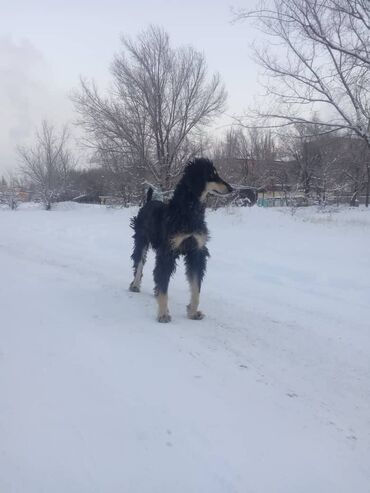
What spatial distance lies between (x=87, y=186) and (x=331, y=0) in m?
32.4

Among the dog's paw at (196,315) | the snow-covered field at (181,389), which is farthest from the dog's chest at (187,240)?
the snow-covered field at (181,389)

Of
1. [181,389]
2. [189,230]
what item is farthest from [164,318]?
[181,389]

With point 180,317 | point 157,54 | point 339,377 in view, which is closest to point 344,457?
point 339,377

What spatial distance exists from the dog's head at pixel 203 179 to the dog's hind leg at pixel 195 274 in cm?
66

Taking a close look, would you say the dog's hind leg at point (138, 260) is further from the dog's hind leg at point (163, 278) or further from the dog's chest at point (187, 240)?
the dog's chest at point (187, 240)

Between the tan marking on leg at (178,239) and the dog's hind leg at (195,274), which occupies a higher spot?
the tan marking on leg at (178,239)

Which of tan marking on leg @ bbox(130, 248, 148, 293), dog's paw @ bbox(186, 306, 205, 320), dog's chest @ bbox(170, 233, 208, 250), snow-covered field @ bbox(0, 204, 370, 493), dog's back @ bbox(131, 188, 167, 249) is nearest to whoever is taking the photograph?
snow-covered field @ bbox(0, 204, 370, 493)

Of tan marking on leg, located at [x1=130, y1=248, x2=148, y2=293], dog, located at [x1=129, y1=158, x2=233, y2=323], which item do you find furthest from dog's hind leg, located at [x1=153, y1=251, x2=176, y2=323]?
tan marking on leg, located at [x1=130, y1=248, x2=148, y2=293]

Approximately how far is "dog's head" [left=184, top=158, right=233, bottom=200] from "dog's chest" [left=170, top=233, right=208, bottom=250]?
425mm

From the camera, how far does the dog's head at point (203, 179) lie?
168 inches

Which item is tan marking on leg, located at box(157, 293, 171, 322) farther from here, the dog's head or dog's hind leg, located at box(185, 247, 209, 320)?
the dog's head

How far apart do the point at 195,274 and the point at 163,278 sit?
1.26 ft

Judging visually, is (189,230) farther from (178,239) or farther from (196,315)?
(196,315)

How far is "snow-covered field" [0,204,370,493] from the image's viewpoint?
6.31 feet
